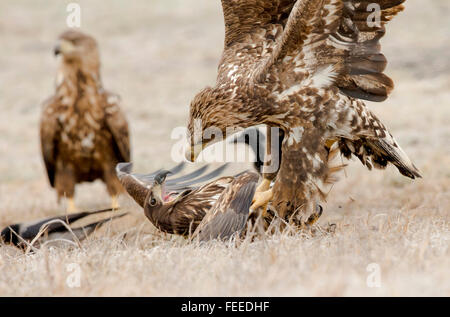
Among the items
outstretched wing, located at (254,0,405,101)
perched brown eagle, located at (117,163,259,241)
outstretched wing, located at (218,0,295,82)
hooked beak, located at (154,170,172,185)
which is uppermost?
outstretched wing, located at (218,0,295,82)

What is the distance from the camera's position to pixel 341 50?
13.3 ft

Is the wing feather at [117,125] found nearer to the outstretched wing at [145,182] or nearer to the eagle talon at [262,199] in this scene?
the outstretched wing at [145,182]

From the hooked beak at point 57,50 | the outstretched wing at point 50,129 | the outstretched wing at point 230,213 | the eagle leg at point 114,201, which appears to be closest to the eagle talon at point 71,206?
the eagle leg at point 114,201

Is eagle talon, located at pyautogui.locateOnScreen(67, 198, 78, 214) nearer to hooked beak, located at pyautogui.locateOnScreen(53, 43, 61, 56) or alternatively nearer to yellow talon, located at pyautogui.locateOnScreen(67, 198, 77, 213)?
yellow talon, located at pyautogui.locateOnScreen(67, 198, 77, 213)

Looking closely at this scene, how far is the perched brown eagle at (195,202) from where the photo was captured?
155 inches

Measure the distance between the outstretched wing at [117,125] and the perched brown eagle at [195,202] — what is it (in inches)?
69.5

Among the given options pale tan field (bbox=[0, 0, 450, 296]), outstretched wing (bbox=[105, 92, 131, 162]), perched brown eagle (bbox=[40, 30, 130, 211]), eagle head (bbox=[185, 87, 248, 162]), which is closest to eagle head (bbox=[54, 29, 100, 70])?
perched brown eagle (bbox=[40, 30, 130, 211])

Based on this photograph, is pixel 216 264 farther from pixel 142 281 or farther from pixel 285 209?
pixel 285 209

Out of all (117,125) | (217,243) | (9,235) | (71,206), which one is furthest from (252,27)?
(71,206)

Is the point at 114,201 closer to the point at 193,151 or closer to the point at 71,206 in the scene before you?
the point at 71,206

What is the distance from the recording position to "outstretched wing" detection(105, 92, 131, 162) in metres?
7.29

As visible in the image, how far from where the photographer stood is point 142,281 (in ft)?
9.57

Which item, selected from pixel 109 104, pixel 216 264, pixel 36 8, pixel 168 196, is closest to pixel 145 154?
pixel 109 104

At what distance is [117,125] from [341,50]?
3781mm
